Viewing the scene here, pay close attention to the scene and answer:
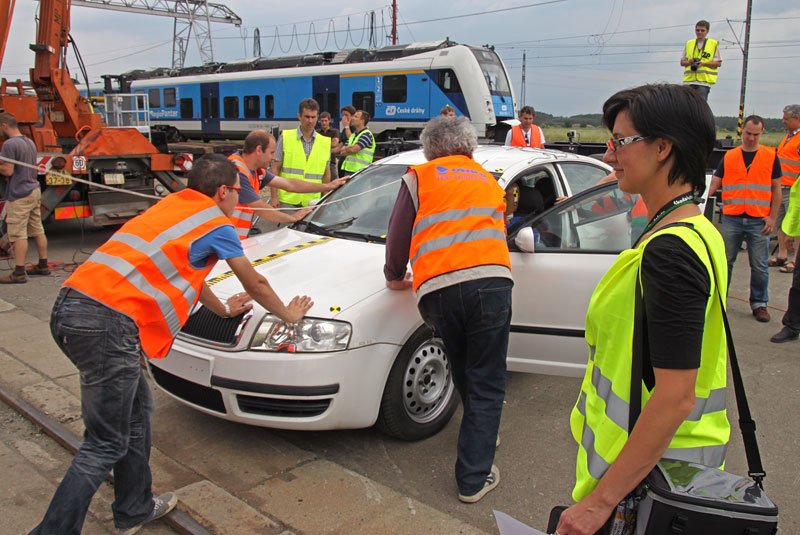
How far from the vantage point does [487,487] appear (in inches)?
132

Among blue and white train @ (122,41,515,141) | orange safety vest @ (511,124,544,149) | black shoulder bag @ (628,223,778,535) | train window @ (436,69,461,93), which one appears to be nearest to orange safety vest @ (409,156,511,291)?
black shoulder bag @ (628,223,778,535)

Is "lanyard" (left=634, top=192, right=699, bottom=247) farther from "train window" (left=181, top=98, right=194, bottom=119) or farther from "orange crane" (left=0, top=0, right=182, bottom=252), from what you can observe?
"train window" (left=181, top=98, right=194, bottom=119)

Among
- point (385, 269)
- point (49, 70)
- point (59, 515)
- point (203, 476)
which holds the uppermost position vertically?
point (49, 70)

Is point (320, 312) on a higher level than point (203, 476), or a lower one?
higher

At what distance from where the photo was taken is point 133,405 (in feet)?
9.40

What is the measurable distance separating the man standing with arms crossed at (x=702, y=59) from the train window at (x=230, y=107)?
1908 cm

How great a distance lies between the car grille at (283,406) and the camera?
3369 millimetres

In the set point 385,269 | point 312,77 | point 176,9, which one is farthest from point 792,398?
point 176,9

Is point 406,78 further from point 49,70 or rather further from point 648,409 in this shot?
point 648,409

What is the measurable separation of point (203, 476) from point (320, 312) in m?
1.09

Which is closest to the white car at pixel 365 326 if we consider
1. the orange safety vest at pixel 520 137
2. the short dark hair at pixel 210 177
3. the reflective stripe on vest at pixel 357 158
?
the short dark hair at pixel 210 177

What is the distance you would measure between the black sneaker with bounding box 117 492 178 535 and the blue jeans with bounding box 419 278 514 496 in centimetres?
139

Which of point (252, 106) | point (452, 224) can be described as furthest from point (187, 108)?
point (452, 224)

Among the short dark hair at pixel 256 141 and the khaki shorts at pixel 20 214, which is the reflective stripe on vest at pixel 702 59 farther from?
the khaki shorts at pixel 20 214
